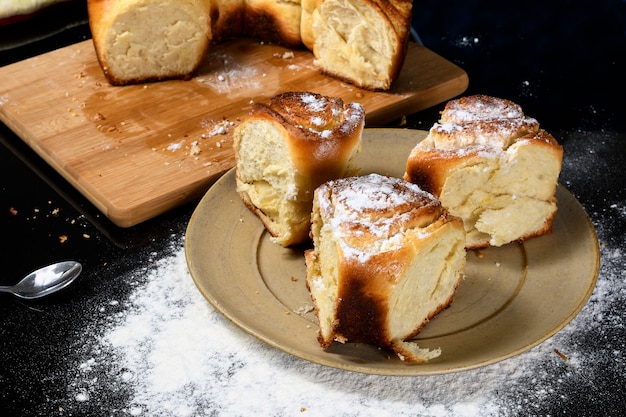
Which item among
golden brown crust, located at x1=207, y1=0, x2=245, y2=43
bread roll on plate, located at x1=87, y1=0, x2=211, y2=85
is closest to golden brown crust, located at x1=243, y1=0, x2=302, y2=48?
golden brown crust, located at x1=207, y1=0, x2=245, y2=43

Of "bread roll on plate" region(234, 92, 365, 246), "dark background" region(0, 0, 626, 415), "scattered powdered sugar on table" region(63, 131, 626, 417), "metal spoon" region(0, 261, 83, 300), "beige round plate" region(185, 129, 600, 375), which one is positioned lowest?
"dark background" region(0, 0, 626, 415)

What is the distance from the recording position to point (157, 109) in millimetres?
2674

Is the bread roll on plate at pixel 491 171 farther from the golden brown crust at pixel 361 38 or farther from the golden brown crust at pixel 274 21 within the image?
the golden brown crust at pixel 274 21

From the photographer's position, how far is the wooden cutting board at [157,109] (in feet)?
7.68

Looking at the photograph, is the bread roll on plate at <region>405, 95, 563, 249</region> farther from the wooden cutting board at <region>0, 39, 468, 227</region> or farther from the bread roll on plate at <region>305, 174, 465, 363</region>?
the wooden cutting board at <region>0, 39, 468, 227</region>

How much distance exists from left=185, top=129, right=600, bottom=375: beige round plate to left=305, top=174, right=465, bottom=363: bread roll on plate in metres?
0.05

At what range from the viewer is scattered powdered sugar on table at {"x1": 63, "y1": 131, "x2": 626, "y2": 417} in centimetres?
173

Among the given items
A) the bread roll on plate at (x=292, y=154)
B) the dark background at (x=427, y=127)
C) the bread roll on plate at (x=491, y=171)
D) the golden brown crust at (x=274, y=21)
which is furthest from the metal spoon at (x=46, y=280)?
the golden brown crust at (x=274, y=21)

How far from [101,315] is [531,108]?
1.73 m

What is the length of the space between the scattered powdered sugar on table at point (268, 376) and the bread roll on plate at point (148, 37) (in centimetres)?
108

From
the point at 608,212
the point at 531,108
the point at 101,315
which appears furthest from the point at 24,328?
the point at 531,108

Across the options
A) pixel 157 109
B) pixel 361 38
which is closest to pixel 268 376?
pixel 157 109

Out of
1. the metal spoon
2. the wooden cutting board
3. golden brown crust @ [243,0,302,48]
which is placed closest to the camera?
the metal spoon

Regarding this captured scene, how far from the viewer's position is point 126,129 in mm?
2570
